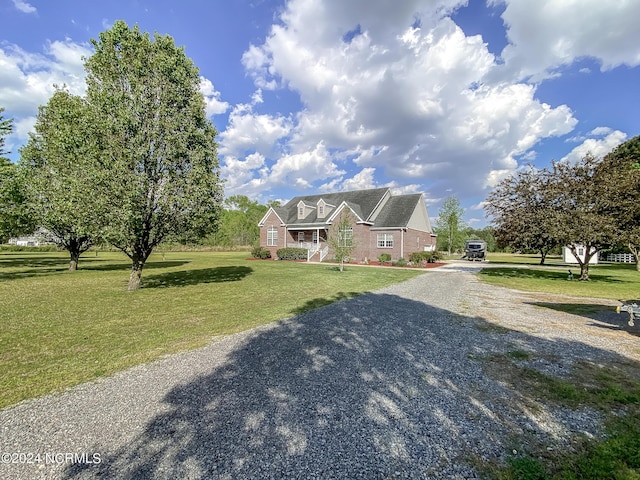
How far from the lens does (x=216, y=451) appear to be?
2.99 meters

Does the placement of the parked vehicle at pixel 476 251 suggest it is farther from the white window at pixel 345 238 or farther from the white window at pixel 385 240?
the white window at pixel 345 238

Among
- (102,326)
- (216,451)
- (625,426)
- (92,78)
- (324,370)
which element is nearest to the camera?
(216,451)

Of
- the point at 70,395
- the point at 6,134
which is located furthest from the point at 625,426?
the point at 6,134

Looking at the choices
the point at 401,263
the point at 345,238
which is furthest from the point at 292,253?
the point at 345,238

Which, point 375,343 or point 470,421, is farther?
point 375,343

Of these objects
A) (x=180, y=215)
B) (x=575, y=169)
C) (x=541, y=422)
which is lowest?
(x=541, y=422)

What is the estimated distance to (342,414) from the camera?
3715 millimetres

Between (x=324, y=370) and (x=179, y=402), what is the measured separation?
2231mm

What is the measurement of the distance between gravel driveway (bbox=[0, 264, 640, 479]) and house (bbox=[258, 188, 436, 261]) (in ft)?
79.4

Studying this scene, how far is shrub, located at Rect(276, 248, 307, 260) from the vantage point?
33.7 m

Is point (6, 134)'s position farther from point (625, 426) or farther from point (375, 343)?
point (625, 426)

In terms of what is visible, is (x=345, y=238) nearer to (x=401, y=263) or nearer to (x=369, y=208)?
(x=401, y=263)

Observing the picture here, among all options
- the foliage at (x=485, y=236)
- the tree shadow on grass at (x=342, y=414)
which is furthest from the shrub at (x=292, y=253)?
the foliage at (x=485, y=236)

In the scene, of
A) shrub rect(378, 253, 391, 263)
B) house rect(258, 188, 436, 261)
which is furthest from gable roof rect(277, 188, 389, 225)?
shrub rect(378, 253, 391, 263)
